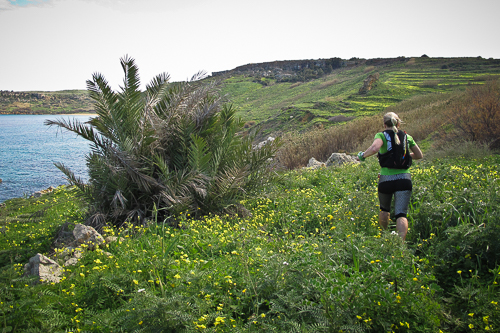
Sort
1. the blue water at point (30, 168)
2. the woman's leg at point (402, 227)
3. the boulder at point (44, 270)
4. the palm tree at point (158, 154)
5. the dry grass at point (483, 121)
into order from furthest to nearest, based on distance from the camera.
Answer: the blue water at point (30, 168)
the dry grass at point (483, 121)
the palm tree at point (158, 154)
the woman's leg at point (402, 227)
the boulder at point (44, 270)

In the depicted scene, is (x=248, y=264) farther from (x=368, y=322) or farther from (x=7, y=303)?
(x=7, y=303)

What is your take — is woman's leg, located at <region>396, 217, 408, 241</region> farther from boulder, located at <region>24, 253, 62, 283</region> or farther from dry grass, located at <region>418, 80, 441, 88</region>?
dry grass, located at <region>418, 80, 441, 88</region>

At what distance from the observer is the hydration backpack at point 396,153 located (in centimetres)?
421

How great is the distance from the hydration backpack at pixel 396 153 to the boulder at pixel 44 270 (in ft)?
14.6

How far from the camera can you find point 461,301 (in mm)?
2793

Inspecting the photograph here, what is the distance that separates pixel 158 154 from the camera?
5773 mm

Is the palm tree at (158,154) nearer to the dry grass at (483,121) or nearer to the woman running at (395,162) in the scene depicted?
the woman running at (395,162)

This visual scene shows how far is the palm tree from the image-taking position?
527cm

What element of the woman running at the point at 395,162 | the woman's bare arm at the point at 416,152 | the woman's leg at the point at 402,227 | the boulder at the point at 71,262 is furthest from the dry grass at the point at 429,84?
the boulder at the point at 71,262

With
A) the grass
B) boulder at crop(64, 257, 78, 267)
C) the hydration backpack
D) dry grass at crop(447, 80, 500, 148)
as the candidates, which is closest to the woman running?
the hydration backpack

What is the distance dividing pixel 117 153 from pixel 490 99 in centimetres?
1264

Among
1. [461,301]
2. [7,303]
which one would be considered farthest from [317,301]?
[7,303]

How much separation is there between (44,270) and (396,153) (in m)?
4.71

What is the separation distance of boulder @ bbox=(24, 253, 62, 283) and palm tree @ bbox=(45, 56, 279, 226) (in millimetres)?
1606
